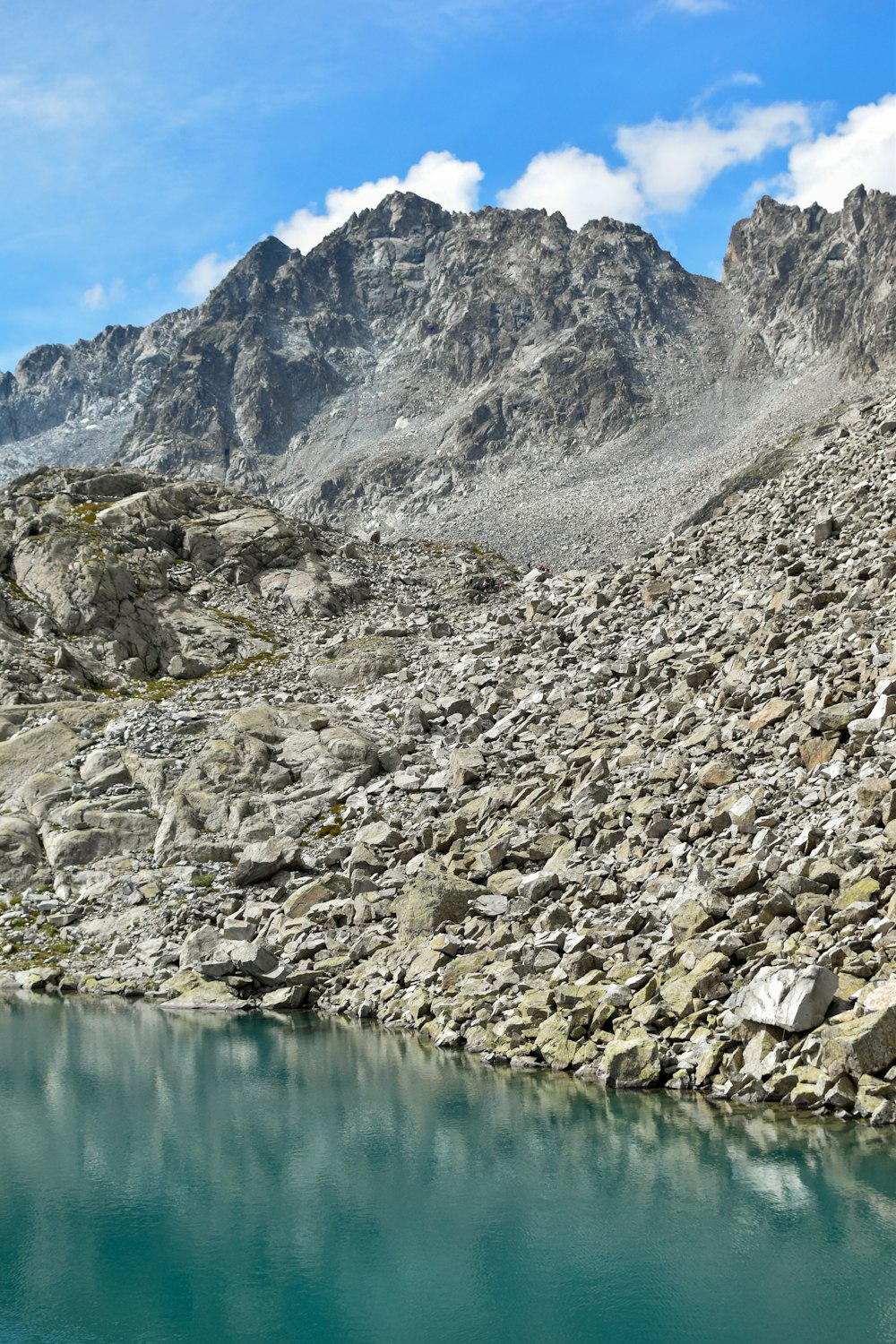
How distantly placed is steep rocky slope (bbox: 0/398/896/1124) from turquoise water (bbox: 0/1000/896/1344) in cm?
226

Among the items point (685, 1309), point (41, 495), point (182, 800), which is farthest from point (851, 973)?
point (41, 495)

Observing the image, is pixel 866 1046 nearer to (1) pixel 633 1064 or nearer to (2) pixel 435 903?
(1) pixel 633 1064

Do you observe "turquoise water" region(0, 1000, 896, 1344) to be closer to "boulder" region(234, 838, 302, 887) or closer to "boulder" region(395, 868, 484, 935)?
"boulder" region(395, 868, 484, 935)

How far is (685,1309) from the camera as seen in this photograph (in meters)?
17.3

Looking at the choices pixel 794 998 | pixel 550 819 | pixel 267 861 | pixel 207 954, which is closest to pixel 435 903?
pixel 550 819

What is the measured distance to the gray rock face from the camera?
2477 centimetres

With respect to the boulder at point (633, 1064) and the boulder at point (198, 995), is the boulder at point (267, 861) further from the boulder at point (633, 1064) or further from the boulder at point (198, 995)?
the boulder at point (633, 1064)

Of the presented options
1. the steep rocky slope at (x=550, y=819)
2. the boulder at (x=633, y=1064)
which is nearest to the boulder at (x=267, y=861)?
the steep rocky slope at (x=550, y=819)

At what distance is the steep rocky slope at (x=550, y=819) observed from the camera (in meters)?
28.1

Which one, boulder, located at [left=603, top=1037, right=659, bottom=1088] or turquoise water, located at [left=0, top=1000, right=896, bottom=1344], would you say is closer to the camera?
turquoise water, located at [left=0, top=1000, right=896, bottom=1344]

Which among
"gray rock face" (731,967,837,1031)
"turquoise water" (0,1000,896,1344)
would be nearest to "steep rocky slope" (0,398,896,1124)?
"gray rock face" (731,967,837,1031)

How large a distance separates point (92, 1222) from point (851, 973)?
17.3 m

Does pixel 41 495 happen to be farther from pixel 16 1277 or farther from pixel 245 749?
pixel 16 1277

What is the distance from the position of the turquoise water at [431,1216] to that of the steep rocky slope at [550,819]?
2264mm
